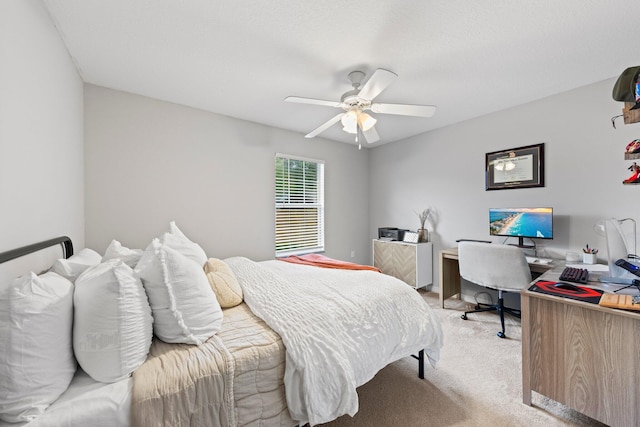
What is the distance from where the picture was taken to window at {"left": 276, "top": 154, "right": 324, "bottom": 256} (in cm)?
387

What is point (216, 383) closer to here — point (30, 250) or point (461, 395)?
point (30, 250)

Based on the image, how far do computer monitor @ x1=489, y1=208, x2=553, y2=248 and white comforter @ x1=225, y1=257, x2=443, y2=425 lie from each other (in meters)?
1.85

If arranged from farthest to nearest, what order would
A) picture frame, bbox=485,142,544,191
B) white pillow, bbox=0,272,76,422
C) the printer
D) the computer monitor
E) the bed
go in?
1. the printer
2. picture frame, bbox=485,142,544,191
3. the computer monitor
4. the bed
5. white pillow, bbox=0,272,76,422

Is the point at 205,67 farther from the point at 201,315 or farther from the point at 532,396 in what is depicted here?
the point at 532,396

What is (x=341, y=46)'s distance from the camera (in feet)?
6.19

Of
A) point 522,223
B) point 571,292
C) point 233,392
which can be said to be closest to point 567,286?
point 571,292

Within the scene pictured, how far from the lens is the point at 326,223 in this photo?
434 centimetres

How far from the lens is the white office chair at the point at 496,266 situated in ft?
7.95

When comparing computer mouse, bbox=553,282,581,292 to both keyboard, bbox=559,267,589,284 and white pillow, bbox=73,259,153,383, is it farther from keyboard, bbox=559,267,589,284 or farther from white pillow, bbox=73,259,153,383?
white pillow, bbox=73,259,153,383

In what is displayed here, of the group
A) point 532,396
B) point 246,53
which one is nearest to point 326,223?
point 246,53

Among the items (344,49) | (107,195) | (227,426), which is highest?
(344,49)

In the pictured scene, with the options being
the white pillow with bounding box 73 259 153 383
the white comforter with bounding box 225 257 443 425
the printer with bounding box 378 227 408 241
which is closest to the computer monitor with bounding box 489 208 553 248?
the printer with bounding box 378 227 408 241

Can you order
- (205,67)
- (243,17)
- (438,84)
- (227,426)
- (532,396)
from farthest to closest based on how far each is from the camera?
(438,84) → (205,67) → (532,396) → (243,17) → (227,426)

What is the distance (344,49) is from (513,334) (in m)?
3.17
